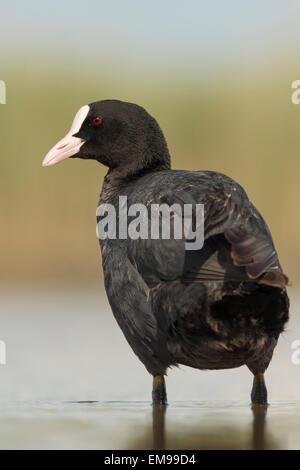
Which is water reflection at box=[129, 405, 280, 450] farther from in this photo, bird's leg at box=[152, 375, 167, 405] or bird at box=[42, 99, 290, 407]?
bird's leg at box=[152, 375, 167, 405]

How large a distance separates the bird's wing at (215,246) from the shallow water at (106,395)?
0.68 metres

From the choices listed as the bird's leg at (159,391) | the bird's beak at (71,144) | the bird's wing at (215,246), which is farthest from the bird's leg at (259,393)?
the bird's beak at (71,144)

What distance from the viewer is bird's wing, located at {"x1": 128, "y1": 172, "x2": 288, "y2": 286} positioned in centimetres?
429

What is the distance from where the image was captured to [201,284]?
183 inches

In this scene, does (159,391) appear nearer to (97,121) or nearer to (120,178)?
(120,178)

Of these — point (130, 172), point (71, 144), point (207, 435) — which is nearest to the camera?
point (207, 435)

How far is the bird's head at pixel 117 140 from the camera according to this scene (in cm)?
620

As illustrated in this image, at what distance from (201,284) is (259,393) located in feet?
3.33

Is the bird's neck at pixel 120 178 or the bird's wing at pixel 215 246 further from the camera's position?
the bird's neck at pixel 120 178

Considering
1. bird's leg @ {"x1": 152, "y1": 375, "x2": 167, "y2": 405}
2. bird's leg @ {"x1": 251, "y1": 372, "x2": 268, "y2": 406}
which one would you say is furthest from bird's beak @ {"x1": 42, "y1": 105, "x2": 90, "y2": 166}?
bird's leg @ {"x1": 251, "y1": 372, "x2": 268, "y2": 406}

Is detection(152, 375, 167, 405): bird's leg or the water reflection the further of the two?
detection(152, 375, 167, 405): bird's leg

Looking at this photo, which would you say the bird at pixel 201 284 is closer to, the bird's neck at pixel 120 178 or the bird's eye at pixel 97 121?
the bird's neck at pixel 120 178

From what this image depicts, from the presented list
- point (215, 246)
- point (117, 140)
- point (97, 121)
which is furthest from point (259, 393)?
point (97, 121)
